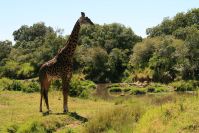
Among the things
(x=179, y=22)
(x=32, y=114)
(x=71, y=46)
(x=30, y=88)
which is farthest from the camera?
(x=179, y=22)

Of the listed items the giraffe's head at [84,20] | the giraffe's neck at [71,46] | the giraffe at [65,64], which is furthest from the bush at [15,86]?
the giraffe's head at [84,20]

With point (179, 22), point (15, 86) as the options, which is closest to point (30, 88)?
point (15, 86)

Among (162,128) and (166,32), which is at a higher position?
(166,32)

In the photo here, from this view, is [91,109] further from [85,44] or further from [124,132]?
[85,44]

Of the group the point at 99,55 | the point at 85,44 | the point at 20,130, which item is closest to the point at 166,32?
the point at 85,44

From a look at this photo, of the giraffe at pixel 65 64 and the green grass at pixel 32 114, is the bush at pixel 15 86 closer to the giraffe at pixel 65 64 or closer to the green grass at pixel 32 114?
the green grass at pixel 32 114

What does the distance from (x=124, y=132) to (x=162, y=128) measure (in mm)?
1216

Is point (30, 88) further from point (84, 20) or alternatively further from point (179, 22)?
point (179, 22)

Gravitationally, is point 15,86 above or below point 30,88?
above

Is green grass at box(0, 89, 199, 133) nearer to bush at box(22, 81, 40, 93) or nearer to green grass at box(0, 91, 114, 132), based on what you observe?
green grass at box(0, 91, 114, 132)

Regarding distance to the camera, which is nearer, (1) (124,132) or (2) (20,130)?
(1) (124,132)

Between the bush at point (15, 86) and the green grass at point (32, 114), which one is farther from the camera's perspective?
the bush at point (15, 86)

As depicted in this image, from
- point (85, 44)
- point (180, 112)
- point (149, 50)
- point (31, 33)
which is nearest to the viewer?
point (180, 112)

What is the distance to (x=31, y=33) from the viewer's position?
106 metres
